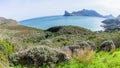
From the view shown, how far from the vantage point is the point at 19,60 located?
50.6ft

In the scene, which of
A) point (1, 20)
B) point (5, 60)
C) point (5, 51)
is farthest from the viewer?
point (1, 20)

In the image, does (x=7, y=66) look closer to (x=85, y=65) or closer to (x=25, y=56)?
(x=25, y=56)

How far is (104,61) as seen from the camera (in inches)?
599

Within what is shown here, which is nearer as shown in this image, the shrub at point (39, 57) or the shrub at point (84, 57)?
the shrub at point (84, 57)

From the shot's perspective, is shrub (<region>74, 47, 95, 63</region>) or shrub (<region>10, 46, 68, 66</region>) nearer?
shrub (<region>74, 47, 95, 63</region>)

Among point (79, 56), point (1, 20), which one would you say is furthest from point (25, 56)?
point (1, 20)

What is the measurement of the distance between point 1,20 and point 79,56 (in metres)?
117

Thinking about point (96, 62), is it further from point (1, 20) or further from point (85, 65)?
point (1, 20)

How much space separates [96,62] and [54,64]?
1806mm

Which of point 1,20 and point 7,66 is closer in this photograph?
point 7,66

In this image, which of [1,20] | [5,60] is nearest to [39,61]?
[5,60]

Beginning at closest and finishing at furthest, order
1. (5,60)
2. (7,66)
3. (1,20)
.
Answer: (7,66)
(5,60)
(1,20)

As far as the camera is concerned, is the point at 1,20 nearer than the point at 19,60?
No

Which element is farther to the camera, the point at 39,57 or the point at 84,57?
the point at 39,57
